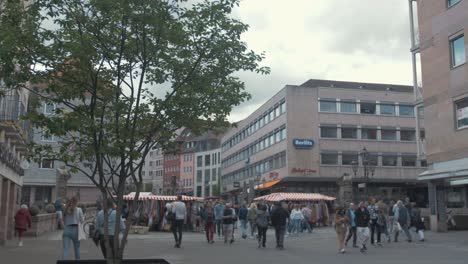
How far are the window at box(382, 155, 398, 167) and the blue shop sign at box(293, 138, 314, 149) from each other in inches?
347

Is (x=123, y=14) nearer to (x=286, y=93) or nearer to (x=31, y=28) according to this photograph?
(x=31, y=28)

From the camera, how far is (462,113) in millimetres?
26203

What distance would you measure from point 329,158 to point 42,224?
3848 centimetres

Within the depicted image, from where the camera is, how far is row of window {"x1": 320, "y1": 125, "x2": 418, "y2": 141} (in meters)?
61.6

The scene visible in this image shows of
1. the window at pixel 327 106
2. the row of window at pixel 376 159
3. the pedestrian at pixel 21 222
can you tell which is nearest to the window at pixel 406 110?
the row of window at pixel 376 159

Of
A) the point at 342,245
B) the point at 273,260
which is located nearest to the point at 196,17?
the point at 273,260

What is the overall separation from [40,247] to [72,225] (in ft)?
27.9

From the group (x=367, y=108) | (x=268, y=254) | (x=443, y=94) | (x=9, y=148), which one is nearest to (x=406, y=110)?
(x=367, y=108)

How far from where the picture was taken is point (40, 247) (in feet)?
64.7

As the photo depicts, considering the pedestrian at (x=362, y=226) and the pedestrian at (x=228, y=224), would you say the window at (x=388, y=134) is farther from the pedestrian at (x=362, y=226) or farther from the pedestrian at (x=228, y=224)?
the pedestrian at (x=362, y=226)

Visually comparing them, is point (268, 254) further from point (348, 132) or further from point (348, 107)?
point (348, 107)

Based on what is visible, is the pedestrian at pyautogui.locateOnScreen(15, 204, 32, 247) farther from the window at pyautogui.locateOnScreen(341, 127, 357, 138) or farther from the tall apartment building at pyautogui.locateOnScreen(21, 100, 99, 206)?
the window at pyautogui.locateOnScreen(341, 127, 357, 138)

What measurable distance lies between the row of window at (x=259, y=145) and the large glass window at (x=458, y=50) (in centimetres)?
3458

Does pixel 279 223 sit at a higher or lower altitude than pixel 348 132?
lower
